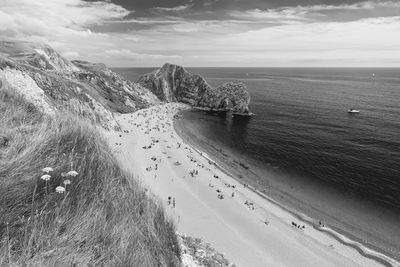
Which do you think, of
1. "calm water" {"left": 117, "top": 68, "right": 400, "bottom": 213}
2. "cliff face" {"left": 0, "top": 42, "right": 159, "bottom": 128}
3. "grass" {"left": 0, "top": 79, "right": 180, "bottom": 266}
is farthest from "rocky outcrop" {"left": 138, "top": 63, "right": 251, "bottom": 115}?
"grass" {"left": 0, "top": 79, "right": 180, "bottom": 266}

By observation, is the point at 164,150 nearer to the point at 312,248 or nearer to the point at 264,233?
the point at 264,233

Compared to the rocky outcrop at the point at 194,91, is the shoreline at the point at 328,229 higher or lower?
lower

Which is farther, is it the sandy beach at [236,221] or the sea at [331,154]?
the sea at [331,154]

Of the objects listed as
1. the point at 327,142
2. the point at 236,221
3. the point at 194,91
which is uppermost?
the point at 194,91

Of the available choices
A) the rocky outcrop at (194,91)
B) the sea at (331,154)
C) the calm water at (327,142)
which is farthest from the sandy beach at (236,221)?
the rocky outcrop at (194,91)

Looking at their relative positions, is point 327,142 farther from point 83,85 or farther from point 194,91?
point 194,91

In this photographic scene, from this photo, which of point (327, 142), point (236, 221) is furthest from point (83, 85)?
point (327, 142)

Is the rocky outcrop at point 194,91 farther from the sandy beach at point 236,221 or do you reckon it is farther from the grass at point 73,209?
the grass at point 73,209
